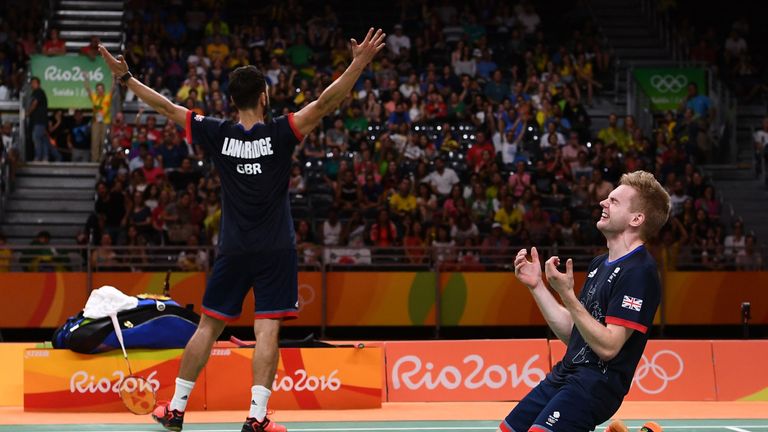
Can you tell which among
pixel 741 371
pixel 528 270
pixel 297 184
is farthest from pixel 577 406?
pixel 297 184

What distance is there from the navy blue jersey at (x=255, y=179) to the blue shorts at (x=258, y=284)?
65 millimetres

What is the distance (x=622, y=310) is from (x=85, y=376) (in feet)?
19.3

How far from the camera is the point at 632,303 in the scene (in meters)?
5.28

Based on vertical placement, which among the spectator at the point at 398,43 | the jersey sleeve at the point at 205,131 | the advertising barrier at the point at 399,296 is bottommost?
the advertising barrier at the point at 399,296

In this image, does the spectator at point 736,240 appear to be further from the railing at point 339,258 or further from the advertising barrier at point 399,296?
the advertising barrier at point 399,296

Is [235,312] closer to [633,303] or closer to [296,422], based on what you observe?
[296,422]

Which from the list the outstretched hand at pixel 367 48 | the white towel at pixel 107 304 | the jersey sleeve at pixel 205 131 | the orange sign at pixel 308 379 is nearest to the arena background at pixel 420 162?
the orange sign at pixel 308 379

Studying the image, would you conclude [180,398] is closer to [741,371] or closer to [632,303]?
[632,303]

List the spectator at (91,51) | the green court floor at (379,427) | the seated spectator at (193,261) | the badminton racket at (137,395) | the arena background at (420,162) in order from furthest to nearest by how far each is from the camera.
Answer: the spectator at (91,51) → the arena background at (420,162) → the seated spectator at (193,261) → the badminton racket at (137,395) → the green court floor at (379,427)

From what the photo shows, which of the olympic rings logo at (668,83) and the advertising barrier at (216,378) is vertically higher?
the olympic rings logo at (668,83)

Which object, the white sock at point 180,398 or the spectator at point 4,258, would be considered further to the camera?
the spectator at point 4,258

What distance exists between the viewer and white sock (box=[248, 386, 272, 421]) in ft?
25.0

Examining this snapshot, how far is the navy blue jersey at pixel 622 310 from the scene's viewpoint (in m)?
5.28

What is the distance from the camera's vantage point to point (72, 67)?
21.7 metres
